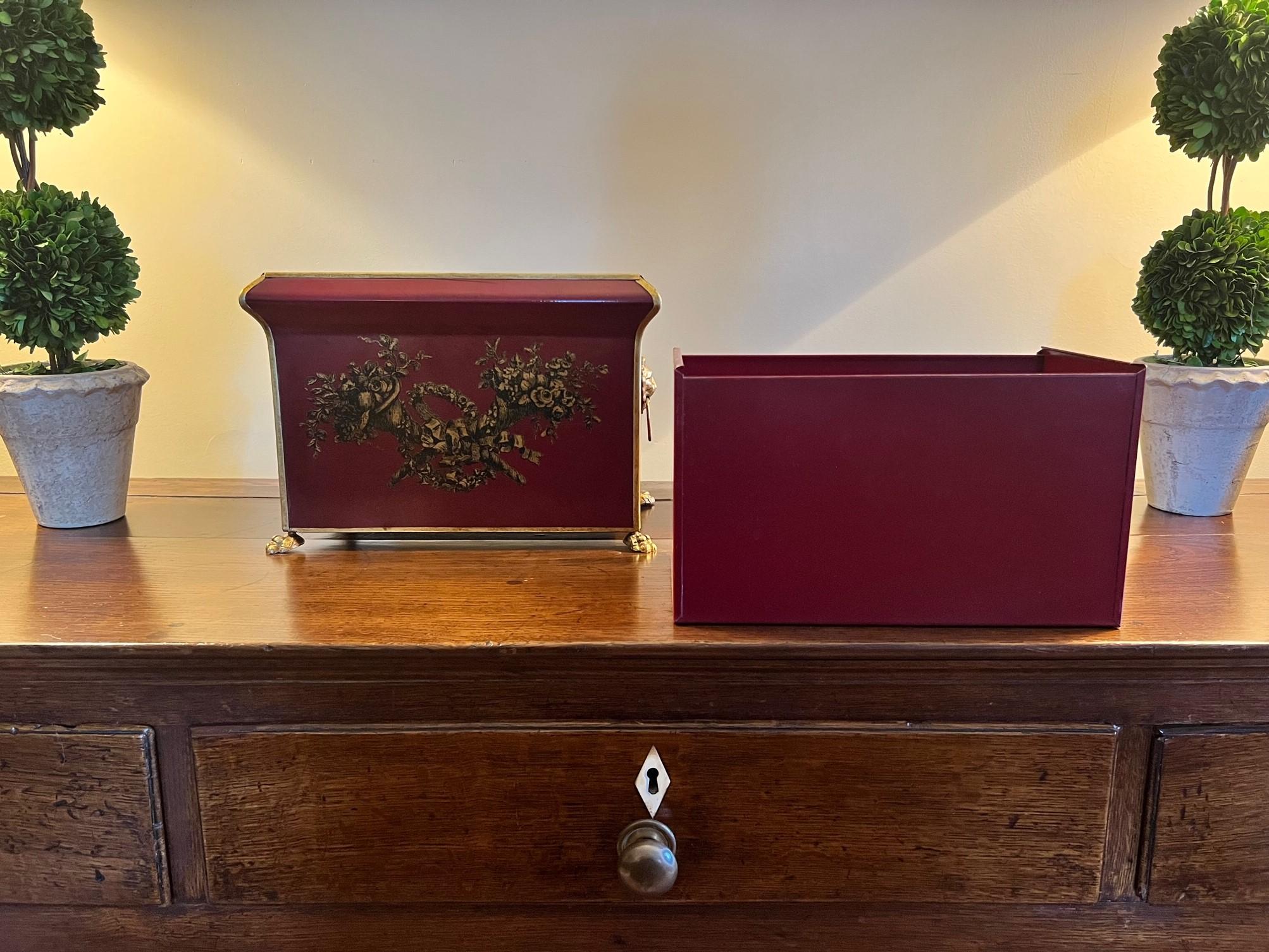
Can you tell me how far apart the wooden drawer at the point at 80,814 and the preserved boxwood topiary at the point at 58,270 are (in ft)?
1.36

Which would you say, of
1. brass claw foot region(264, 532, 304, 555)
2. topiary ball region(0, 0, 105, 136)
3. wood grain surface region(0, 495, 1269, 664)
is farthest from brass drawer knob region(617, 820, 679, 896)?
topiary ball region(0, 0, 105, 136)

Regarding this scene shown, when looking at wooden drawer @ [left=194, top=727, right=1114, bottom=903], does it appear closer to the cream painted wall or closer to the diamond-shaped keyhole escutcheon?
the diamond-shaped keyhole escutcheon

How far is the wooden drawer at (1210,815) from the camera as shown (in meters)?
0.61

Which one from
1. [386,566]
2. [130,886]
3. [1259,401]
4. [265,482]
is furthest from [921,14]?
[130,886]

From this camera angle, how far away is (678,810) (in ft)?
2.04

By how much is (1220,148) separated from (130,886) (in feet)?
3.87

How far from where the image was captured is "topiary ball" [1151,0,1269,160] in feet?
2.69

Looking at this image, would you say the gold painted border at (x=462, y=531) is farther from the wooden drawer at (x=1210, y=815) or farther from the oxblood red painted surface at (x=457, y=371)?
the wooden drawer at (x=1210, y=815)

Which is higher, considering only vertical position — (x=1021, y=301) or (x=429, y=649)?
(x=1021, y=301)

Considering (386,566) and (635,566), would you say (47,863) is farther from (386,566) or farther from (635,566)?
(635,566)

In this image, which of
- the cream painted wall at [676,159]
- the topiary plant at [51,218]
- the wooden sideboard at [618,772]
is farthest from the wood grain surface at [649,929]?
the cream painted wall at [676,159]

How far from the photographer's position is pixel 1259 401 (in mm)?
861

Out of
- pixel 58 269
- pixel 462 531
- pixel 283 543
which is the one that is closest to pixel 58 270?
pixel 58 269

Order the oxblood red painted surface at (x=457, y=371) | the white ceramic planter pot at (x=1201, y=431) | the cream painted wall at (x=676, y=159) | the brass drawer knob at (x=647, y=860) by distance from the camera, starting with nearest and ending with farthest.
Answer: the brass drawer knob at (x=647, y=860) < the oxblood red painted surface at (x=457, y=371) < the white ceramic planter pot at (x=1201, y=431) < the cream painted wall at (x=676, y=159)
